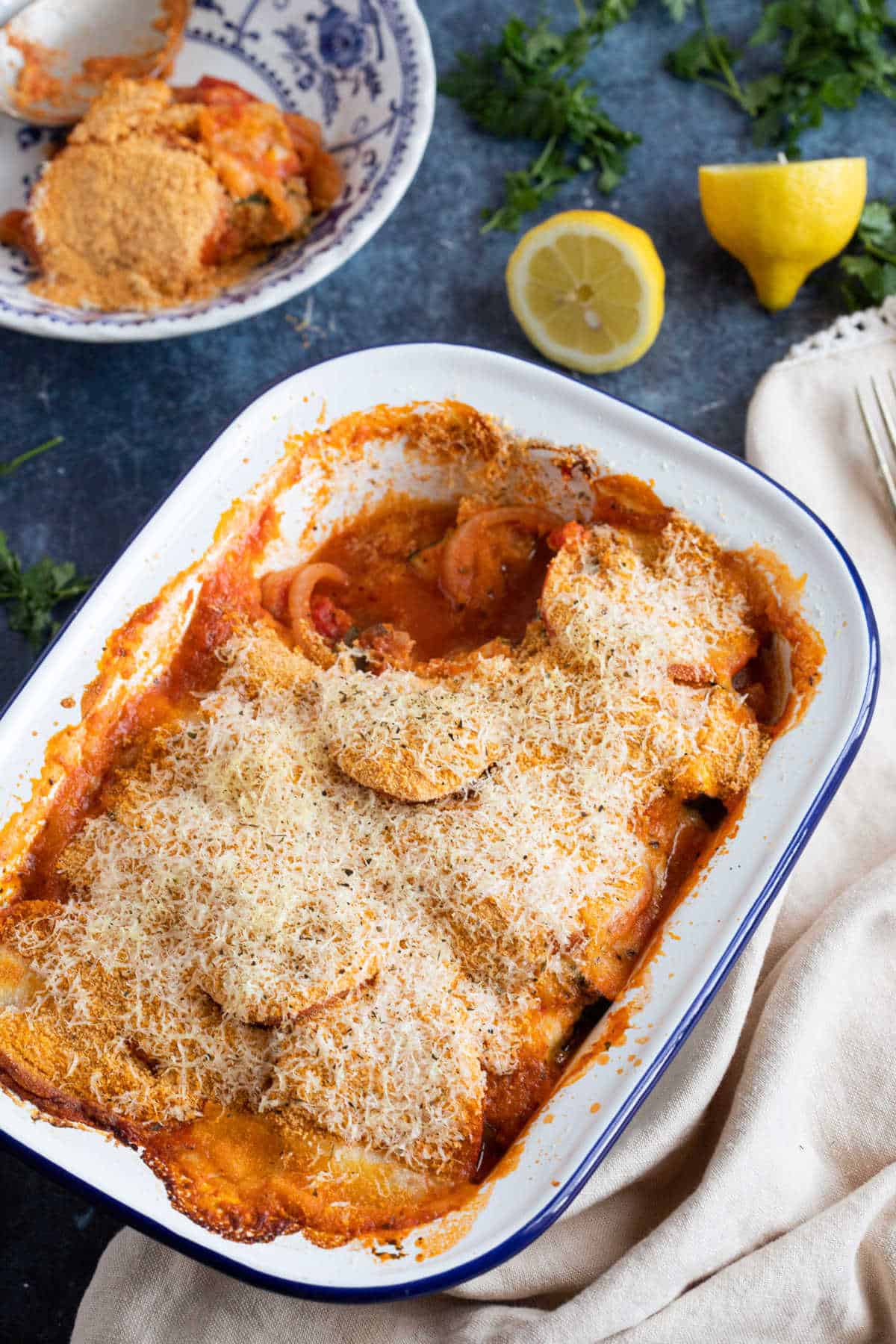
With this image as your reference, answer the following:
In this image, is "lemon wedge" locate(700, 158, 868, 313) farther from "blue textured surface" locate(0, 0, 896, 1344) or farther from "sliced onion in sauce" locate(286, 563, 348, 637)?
"sliced onion in sauce" locate(286, 563, 348, 637)

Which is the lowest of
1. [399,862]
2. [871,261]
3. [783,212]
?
[399,862]

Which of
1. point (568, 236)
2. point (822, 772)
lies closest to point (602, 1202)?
point (822, 772)

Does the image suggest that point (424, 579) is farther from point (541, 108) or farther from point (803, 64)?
point (803, 64)

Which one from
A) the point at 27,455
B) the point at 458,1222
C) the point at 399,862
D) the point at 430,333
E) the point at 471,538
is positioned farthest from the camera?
the point at 430,333

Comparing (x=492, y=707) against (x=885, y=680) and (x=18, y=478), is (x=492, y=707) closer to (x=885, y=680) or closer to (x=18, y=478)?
(x=885, y=680)

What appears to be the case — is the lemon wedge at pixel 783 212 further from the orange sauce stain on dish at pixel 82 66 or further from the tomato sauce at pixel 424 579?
the orange sauce stain on dish at pixel 82 66

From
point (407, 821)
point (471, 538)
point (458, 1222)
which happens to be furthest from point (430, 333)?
point (458, 1222)

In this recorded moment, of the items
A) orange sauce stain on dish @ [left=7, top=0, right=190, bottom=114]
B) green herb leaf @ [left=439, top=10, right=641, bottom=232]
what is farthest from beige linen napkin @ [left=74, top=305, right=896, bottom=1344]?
orange sauce stain on dish @ [left=7, top=0, right=190, bottom=114]
